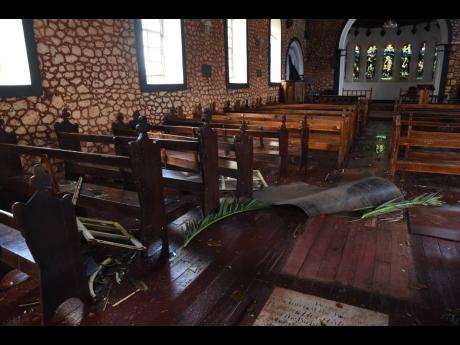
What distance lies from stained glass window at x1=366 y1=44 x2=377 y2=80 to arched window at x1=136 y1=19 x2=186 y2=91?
1570cm

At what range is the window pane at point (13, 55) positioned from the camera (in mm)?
3818

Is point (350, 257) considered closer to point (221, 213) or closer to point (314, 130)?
point (221, 213)

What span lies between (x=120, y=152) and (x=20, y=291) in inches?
74.9

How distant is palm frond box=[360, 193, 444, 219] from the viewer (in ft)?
11.3

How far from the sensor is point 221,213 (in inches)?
135

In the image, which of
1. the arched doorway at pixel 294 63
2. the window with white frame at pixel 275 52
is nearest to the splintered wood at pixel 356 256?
the window with white frame at pixel 275 52

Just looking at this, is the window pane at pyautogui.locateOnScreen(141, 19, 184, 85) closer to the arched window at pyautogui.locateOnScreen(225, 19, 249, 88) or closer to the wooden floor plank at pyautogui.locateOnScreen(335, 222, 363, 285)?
the arched window at pyautogui.locateOnScreen(225, 19, 249, 88)

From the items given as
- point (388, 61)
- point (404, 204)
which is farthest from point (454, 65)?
point (404, 204)

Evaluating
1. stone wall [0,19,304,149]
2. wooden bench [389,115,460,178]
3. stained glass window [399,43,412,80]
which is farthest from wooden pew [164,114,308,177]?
stained glass window [399,43,412,80]

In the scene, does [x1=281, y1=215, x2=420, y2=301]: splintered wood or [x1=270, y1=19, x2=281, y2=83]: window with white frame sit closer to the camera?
[x1=281, y1=215, x2=420, y2=301]: splintered wood

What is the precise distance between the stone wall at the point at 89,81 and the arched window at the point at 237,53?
2104 millimetres
